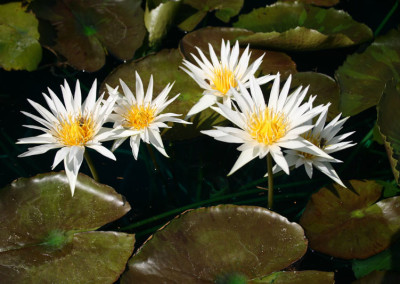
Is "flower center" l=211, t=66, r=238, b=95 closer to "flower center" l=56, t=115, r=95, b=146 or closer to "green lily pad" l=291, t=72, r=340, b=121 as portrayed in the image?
"green lily pad" l=291, t=72, r=340, b=121

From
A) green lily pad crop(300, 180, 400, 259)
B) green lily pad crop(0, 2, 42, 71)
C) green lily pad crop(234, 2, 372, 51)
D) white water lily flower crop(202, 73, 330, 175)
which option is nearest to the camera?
white water lily flower crop(202, 73, 330, 175)

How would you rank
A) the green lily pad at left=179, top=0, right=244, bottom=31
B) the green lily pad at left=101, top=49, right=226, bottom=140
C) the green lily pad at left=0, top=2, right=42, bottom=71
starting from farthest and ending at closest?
the green lily pad at left=179, top=0, right=244, bottom=31 → the green lily pad at left=0, top=2, right=42, bottom=71 → the green lily pad at left=101, top=49, right=226, bottom=140

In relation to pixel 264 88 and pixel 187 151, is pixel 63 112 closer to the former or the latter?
pixel 187 151

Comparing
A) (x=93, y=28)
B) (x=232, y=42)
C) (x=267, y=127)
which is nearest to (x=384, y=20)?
(x=232, y=42)

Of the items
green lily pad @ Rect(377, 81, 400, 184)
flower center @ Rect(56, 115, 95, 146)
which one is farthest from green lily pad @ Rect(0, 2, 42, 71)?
green lily pad @ Rect(377, 81, 400, 184)

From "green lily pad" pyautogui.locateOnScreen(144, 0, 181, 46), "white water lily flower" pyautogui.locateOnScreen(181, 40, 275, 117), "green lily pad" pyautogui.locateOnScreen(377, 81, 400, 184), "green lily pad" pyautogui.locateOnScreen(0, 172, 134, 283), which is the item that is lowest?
"green lily pad" pyautogui.locateOnScreen(0, 172, 134, 283)

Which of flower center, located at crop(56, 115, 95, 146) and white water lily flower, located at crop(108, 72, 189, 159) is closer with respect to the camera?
flower center, located at crop(56, 115, 95, 146)
